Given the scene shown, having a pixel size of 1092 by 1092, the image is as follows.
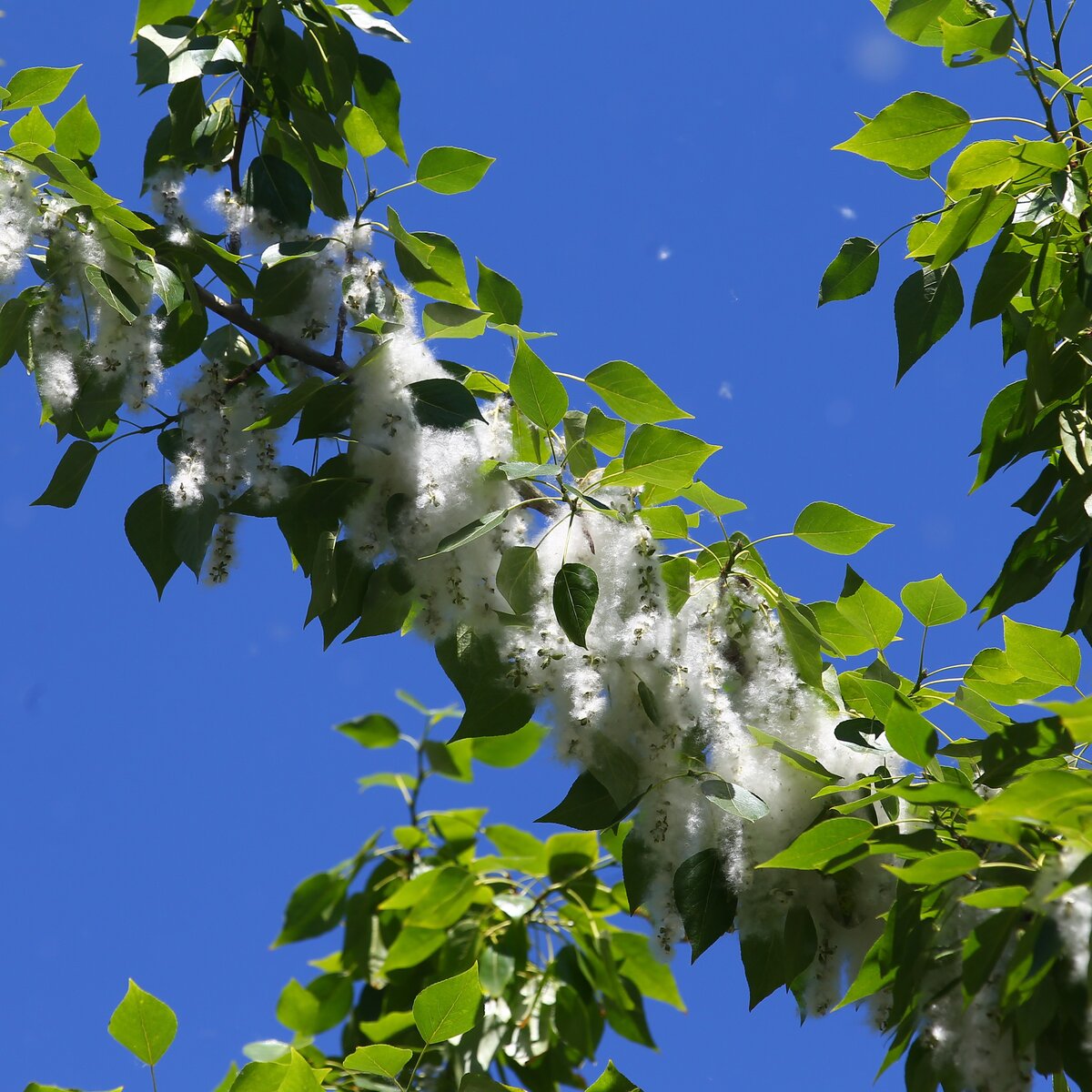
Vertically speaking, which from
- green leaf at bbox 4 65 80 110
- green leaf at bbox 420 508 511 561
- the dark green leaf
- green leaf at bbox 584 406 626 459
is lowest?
the dark green leaf

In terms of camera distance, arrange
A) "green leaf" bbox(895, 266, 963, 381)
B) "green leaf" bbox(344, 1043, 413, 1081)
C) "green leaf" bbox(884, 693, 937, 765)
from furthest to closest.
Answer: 1. "green leaf" bbox(895, 266, 963, 381)
2. "green leaf" bbox(344, 1043, 413, 1081)
3. "green leaf" bbox(884, 693, 937, 765)

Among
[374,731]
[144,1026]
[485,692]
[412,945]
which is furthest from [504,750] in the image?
[485,692]

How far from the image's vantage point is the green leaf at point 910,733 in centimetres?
107

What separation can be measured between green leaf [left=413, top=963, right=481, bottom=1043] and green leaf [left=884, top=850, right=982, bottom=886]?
1.82 feet

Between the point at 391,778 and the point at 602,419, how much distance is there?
5.64ft

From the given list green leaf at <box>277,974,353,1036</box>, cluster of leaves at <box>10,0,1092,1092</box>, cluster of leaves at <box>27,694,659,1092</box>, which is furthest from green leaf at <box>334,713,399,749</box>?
cluster of leaves at <box>10,0,1092,1092</box>

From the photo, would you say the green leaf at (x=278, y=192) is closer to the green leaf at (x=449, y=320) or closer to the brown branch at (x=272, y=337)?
the brown branch at (x=272, y=337)

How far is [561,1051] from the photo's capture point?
216cm

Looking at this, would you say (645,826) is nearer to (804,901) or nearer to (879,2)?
(804,901)

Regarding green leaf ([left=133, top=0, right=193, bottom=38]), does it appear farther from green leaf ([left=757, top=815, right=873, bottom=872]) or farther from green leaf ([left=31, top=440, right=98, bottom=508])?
green leaf ([left=757, top=815, right=873, bottom=872])

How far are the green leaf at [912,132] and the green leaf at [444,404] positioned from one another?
0.53m

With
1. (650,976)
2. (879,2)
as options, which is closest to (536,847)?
(650,976)

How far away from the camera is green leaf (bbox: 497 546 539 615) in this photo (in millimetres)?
1199

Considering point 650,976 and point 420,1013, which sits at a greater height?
point 650,976
